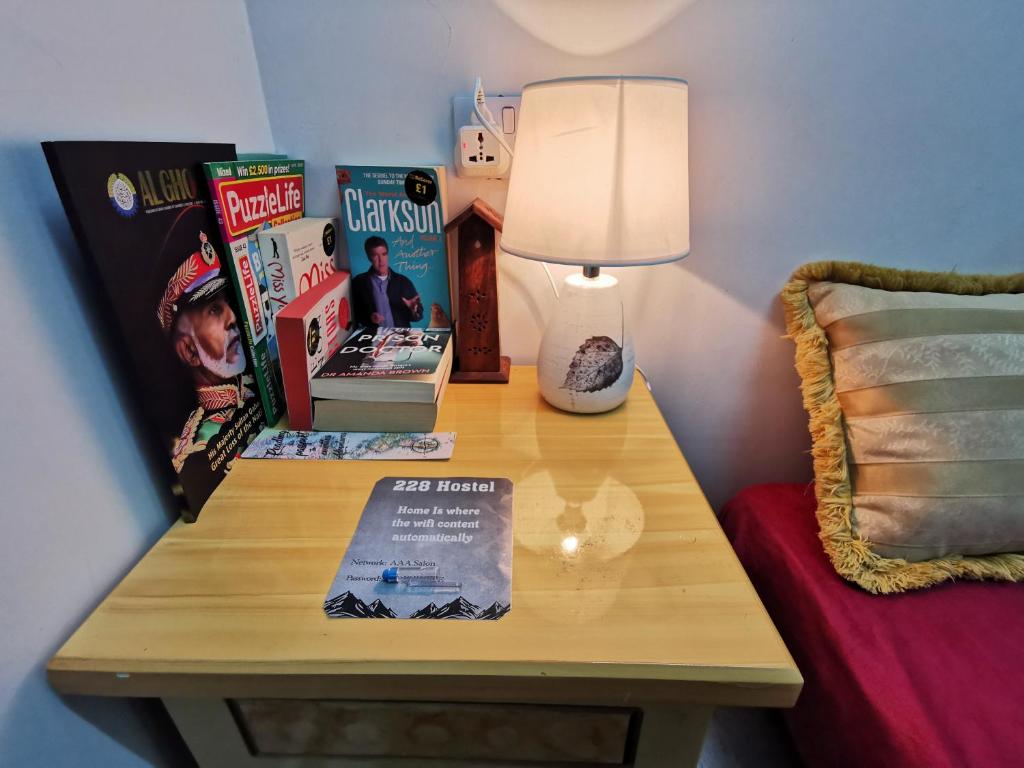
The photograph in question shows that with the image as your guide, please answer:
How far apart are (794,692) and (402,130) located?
867 mm

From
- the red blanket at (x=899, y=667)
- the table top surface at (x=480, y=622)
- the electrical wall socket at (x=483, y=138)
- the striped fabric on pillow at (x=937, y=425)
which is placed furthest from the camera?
the electrical wall socket at (x=483, y=138)

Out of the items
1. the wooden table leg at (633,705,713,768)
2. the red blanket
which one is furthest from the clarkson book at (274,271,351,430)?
the red blanket

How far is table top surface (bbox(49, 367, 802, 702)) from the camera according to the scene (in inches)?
16.4

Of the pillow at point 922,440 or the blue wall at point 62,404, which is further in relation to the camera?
the pillow at point 922,440

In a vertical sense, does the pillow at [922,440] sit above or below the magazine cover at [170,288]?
below

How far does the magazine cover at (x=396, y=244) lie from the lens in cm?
76

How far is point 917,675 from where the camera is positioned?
1.92ft

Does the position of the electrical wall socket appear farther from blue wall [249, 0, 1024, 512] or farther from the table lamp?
the table lamp

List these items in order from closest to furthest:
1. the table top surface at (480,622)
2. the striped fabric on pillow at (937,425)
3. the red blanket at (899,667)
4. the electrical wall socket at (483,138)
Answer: the table top surface at (480,622), the red blanket at (899,667), the striped fabric on pillow at (937,425), the electrical wall socket at (483,138)

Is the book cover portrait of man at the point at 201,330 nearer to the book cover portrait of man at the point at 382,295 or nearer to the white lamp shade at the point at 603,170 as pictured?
the book cover portrait of man at the point at 382,295

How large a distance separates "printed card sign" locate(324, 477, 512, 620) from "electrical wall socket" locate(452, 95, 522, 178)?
1.63 ft

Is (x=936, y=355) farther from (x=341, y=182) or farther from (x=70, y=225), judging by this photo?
(x=70, y=225)

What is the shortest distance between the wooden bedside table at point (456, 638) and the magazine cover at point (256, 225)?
0.15 m

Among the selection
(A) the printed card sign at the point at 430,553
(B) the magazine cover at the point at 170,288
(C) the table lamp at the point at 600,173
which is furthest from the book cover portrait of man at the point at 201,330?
(C) the table lamp at the point at 600,173
